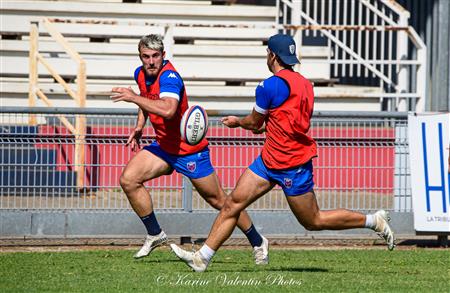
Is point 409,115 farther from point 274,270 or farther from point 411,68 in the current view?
point 411,68

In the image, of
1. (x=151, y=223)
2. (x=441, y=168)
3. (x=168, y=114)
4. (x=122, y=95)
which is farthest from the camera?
(x=441, y=168)

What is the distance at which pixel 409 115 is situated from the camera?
12.8m

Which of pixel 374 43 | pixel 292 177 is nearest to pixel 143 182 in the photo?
pixel 292 177

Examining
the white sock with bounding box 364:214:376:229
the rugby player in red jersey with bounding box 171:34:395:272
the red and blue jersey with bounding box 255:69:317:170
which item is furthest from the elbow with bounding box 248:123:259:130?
the white sock with bounding box 364:214:376:229

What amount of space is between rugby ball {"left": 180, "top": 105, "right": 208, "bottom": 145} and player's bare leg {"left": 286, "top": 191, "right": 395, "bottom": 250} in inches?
50.5

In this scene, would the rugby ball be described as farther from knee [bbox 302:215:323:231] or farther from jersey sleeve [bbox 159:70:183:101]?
knee [bbox 302:215:323:231]

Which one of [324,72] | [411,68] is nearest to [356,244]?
[324,72]

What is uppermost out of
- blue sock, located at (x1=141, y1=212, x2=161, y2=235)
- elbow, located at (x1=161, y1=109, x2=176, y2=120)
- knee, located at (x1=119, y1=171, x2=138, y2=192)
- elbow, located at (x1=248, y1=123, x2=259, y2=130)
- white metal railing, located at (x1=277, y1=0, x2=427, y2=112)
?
white metal railing, located at (x1=277, y1=0, x2=427, y2=112)

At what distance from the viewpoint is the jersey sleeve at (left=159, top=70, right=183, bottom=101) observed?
10.3 metres

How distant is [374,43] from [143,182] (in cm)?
996

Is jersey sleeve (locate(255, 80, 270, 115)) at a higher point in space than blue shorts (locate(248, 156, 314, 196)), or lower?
higher

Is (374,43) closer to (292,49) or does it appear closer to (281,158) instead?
(292,49)

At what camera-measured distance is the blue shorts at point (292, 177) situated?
966cm

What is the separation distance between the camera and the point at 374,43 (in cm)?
2014
